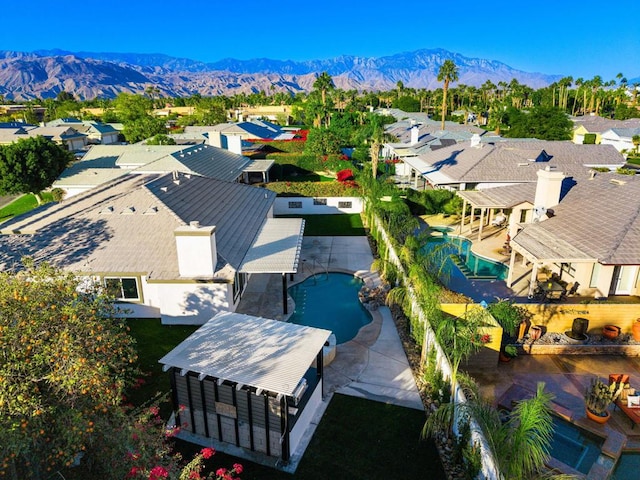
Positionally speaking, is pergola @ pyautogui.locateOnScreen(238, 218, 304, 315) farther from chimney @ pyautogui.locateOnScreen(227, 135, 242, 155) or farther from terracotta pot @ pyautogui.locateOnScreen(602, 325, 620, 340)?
chimney @ pyautogui.locateOnScreen(227, 135, 242, 155)

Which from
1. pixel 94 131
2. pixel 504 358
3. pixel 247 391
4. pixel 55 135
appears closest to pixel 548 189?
pixel 504 358

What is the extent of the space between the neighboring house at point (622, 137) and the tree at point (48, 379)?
82.6 m

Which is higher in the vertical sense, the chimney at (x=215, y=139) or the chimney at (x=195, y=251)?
the chimney at (x=215, y=139)

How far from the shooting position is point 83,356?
8.43m

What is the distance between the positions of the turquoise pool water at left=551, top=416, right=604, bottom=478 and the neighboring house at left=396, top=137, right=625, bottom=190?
22.7 metres

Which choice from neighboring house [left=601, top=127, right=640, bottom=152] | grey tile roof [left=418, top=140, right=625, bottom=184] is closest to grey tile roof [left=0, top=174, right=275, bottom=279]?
grey tile roof [left=418, top=140, right=625, bottom=184]

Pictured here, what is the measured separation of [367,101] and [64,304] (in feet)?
504

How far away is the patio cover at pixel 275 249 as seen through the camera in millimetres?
18797

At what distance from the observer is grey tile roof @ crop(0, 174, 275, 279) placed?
61.9ft

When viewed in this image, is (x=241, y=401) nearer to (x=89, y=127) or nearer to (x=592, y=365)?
(x=592, y=365)

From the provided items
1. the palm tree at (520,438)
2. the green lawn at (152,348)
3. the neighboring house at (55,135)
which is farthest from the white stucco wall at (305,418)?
the neighboring house at (55,135)

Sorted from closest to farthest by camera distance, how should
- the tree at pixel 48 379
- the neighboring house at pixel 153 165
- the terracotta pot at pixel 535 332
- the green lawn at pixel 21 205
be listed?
the tree at pixel 48 379 → the terracotta pot at pixel 535 332 → the neighboring house at pixel 153 165 → the green lawn at pixel 21 205

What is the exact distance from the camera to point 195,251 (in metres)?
17.7

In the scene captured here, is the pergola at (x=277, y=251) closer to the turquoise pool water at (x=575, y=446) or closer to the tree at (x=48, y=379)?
the tree at (x=48, y=379)
